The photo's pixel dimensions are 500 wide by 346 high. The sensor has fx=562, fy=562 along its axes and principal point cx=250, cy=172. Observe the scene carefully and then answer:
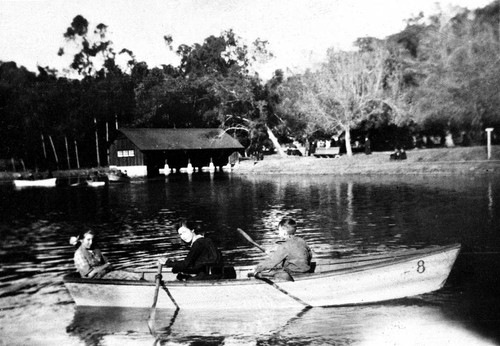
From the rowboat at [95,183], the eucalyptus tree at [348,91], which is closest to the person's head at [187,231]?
the rowboat at [95,183]

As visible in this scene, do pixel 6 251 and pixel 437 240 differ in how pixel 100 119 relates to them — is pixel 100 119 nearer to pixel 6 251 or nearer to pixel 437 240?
pixel 6 251

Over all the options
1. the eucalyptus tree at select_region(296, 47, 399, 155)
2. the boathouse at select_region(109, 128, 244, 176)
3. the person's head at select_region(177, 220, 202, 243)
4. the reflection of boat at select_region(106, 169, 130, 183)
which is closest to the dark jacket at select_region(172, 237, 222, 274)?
the person's head at select_region(177, 220, 202, 243)

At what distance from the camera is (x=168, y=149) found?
2783 inches

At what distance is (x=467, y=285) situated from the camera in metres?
13.9

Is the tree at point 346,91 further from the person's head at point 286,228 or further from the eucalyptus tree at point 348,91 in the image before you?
the person's head at point 286,228

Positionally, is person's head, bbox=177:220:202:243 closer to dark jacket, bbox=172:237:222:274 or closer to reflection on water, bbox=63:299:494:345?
dark jacket, bbox=172:237:222:274

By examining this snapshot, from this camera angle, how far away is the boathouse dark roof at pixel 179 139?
69750 mm

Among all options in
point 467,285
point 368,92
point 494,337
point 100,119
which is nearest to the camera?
point 494,337

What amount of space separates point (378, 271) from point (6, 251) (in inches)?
599

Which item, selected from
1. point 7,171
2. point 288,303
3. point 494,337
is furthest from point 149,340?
point 7,171

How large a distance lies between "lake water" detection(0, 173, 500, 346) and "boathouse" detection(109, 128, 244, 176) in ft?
80.8

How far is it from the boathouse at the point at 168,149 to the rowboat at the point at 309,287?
186 feet

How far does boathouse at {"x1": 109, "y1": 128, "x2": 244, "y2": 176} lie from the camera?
229ft

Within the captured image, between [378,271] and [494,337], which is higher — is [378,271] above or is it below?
above
